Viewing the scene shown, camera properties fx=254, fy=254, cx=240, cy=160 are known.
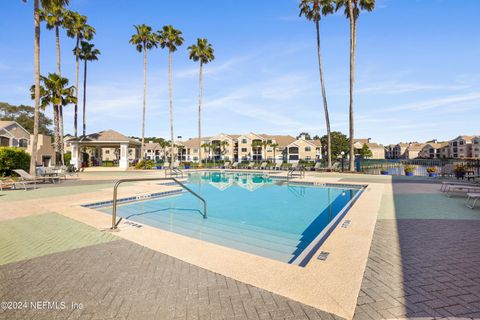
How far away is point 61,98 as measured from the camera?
2627 cm

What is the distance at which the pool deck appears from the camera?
2.64m

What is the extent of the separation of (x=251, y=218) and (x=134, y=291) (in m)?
5.50

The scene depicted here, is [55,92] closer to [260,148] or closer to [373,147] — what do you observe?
[260,148]

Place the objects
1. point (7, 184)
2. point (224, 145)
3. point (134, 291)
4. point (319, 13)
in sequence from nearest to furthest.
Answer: point (134, 291), point (7, 184), point (319, 13), point (224, 145)

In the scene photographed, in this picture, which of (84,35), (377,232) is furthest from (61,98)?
(377,232)

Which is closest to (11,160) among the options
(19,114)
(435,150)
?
(19,114)

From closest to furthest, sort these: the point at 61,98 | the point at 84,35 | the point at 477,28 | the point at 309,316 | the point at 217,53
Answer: the point at 309,316, the point at 477,28, the point at 61,98, the point at 84,35, the point at 217,53

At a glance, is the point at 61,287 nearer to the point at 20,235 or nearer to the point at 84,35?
the point at 20,235

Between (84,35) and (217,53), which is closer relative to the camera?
(84,35)

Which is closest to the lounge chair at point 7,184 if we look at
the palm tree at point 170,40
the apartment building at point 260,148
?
the palm tree at point 170,40

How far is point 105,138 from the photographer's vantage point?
32250mm

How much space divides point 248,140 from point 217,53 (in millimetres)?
31096

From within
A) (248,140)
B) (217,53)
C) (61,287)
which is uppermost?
(217,53)

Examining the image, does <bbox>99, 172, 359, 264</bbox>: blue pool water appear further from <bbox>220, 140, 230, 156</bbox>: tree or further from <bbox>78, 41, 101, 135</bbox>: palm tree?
<bbox>220, 140, 230, 156</bbox>: tree
